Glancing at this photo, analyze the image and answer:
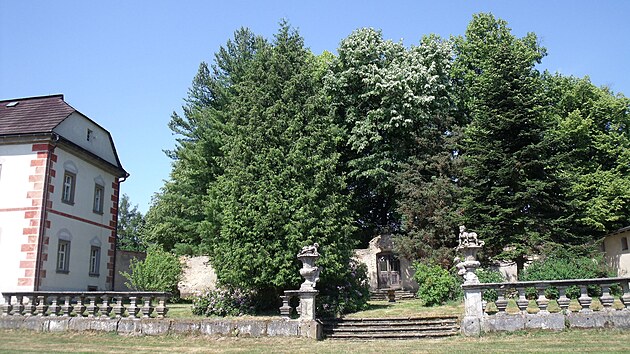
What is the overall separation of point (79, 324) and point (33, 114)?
35.7 feet

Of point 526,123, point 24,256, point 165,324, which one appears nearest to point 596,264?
point 526,123

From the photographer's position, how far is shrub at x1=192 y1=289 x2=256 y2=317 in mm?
16734

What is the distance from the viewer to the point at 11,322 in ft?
51.4

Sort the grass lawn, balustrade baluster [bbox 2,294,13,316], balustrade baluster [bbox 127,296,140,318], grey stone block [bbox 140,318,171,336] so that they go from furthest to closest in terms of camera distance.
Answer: balustrade baluster [bbox 2,294,13,316] → balustrade baluster [bbox 127,296,140,318] → grey stone block [bbox 140,318,171,336] → the grass lawn

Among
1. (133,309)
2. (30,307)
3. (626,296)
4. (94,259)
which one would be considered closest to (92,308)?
(133,309)

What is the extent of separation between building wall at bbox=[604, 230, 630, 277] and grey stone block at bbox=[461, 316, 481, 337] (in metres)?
15.7

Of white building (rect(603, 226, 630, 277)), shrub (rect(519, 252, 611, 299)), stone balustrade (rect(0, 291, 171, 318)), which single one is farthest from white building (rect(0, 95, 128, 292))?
white building (rect(603, 226, 630, 277))

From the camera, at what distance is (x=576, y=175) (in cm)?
2520

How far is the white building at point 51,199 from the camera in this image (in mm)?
19344

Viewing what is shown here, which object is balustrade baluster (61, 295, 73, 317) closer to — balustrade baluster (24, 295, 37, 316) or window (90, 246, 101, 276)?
balustrade baluster (24, 295, 37, 316)

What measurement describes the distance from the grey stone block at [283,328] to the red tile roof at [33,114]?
12771 millimetres

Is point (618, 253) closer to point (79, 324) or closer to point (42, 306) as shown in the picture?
point (79, 324)

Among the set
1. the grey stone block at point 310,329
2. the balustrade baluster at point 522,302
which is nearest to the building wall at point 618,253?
the balustrade baluster at point 522,302

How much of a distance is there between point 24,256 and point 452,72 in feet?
78.0
